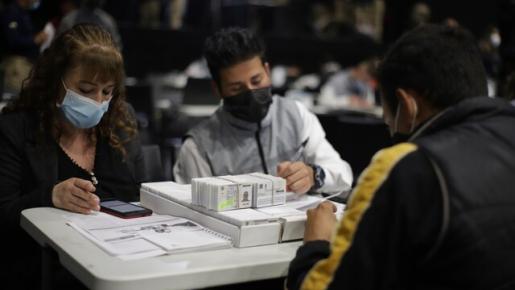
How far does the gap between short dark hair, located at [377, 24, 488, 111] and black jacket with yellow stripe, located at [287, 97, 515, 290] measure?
0.19 feet

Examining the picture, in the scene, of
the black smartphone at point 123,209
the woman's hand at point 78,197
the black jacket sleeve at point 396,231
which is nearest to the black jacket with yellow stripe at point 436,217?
the black jacket sleeve at point 396,231

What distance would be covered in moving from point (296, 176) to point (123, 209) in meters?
0.56

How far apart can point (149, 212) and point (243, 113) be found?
690mm

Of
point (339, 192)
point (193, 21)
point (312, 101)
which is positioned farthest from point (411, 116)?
point (193, 21)

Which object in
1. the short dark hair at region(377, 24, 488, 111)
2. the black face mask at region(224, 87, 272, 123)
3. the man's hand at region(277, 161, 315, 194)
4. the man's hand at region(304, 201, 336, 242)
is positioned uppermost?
the short dark hair at region(377, 24, 488, 111)

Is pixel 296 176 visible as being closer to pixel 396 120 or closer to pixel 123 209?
pixel 123 209

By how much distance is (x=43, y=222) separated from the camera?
179 cm

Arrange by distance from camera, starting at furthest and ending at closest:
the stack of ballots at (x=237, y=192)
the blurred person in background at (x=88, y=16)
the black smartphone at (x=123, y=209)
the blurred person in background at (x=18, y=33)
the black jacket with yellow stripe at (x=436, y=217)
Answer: the blurred person in background at (x=18, y=33)
the blurred person in background at (x=88, y=16)
the black smartphone at (x=123, y=209)
the stack of ballots at (x=237, y=192)
the black jacket with yellow stripe at (x=436, y=217)

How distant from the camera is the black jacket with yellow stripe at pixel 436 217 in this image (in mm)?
1185

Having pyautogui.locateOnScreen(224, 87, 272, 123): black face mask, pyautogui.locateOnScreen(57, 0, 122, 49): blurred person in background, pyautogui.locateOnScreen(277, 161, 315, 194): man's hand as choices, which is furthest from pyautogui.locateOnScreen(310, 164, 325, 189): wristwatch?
pyautogui.locateOnScreen(57, 0, 122, 49): blurred person in background

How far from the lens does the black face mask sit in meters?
2.44

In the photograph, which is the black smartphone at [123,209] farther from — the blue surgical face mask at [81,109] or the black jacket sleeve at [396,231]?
the black jacket sleeve at [396,231]

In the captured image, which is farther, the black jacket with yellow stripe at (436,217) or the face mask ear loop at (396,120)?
the face mask ear loop at (396,120)

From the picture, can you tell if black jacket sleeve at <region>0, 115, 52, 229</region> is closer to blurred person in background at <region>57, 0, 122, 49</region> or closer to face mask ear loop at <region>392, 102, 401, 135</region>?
face mask ear loop at <region>392, 102, 401, 135</region>
